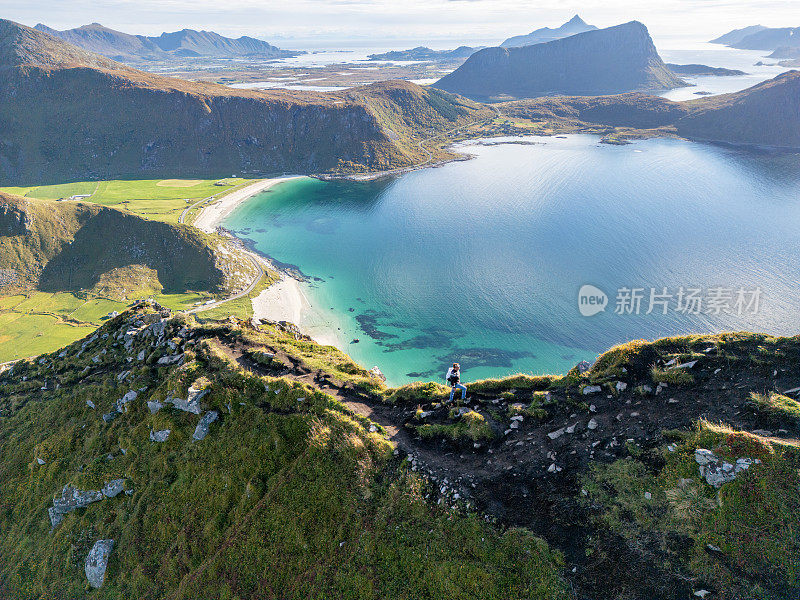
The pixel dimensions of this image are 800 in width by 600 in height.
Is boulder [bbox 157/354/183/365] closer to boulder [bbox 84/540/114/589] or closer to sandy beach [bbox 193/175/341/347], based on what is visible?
boulder [bbox 84/540/114/589]

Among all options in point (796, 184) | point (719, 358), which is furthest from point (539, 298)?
point (796, 184)

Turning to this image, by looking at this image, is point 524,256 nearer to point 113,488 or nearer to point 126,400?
point 126,400

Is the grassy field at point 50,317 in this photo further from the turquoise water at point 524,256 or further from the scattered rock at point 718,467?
the scattered rock at point 718,467

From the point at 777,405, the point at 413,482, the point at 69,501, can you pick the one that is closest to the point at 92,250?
the point at 69,501

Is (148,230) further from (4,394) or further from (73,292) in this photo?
(4,394)

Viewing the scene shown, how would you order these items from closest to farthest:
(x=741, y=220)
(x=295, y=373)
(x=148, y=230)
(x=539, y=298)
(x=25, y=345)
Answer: (x=295, y=373) < (x=25, y=345) < (x=539, y=298) < (x=148, y=230) < (x=741, y=220)

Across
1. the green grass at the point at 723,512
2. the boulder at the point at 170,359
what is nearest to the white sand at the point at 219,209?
the boulder at the point at 170,359

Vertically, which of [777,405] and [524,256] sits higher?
[777,405]
